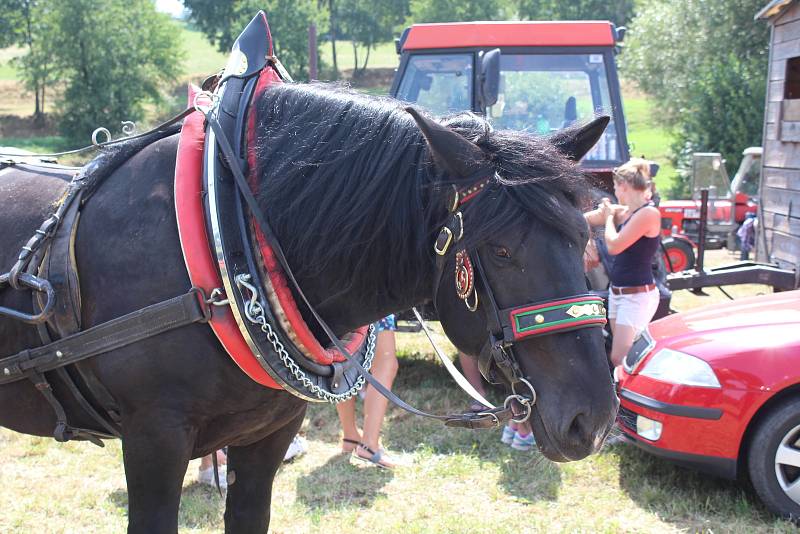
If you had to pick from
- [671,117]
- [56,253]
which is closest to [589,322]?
[56,253]

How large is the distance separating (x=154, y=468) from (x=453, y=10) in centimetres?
4077

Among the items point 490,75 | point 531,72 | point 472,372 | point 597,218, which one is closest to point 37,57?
point 531,72

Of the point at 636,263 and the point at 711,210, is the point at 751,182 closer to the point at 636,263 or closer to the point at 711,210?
the point at 711,210

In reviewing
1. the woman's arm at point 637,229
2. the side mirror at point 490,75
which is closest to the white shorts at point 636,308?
the woman's arm at point 637,229

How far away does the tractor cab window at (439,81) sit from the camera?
6.25 meters

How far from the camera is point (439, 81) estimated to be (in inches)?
Answer: 250

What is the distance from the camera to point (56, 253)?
6.54ft

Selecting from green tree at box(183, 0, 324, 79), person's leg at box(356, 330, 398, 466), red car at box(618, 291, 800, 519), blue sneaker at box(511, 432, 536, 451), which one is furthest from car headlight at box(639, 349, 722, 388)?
green tree at box(183, 0, 324, 79)

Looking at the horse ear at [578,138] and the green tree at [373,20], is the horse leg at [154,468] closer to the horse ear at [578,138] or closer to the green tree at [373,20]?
the horse ear at [578,138]

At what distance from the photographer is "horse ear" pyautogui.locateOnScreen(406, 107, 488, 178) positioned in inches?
67.2

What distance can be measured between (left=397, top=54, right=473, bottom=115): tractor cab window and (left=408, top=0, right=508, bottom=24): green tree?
34450 millimetres

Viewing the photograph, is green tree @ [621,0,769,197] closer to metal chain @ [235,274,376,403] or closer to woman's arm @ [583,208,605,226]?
woman's arm @ [583,208,605,226]

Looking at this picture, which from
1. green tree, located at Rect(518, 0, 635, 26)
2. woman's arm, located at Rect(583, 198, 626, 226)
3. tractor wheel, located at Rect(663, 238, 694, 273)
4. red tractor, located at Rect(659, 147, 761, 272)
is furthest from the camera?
green tree, located at Rect(518, 0, 635, 26)

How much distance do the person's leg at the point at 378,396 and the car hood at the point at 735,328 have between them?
1563 mm
